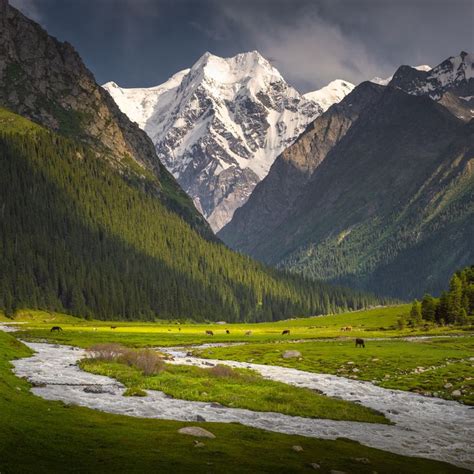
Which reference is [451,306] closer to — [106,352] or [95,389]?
[106,352]

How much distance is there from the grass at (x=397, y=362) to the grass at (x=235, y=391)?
539 inches

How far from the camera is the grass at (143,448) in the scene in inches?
918

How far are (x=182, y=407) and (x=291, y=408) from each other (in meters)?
8.86

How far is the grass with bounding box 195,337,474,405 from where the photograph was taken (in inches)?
2331

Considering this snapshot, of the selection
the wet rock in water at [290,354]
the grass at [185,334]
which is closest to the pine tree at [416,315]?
the grass at [185,334]

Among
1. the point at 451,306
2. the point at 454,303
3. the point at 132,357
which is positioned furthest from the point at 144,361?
the point at 454,303

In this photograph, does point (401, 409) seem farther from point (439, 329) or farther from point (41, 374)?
point (439, 329)

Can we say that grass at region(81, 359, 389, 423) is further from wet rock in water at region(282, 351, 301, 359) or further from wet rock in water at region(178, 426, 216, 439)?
wet rock in water at region(282, 351, 301, 359)

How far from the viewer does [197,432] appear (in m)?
31.4

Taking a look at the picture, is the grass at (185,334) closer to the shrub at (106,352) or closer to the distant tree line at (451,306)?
the distant tree line at (451,306)

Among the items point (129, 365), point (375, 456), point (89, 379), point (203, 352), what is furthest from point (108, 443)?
point (203, 352)

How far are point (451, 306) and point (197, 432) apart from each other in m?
125

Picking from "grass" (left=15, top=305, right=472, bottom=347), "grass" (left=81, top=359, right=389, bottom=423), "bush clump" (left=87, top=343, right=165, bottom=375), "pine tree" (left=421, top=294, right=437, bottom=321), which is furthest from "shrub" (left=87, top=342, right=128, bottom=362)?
"pine tree" (left=421, top=294, right=437, bottom=321)

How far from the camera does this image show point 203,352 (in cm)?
9481
